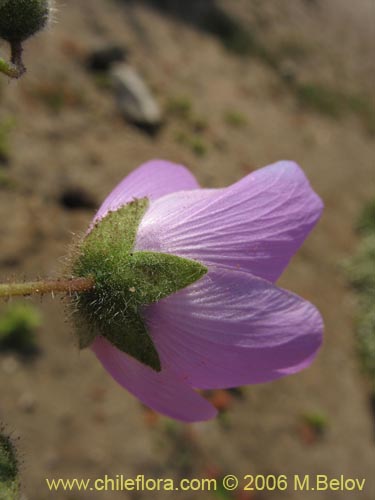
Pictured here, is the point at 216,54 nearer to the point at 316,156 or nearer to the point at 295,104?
the point at 295,104

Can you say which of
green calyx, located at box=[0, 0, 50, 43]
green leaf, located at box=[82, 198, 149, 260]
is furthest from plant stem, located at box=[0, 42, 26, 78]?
green leaf, located at box=[82, 198, 149, 260]

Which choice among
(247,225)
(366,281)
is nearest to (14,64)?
(247,225)

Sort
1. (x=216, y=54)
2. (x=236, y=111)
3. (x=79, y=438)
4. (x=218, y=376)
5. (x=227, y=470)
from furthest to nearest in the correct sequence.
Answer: (x=216, y=54) → (x=236, y=111) → (x=227, y=470) → (x=79, y=438) → (x=218, y=376)

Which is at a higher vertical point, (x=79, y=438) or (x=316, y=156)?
(x=316, y=156)

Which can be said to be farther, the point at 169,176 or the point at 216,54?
the point at 216,54

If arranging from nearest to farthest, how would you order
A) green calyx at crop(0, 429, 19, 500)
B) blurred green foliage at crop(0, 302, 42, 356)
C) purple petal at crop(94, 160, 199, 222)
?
green calyx at crop(0, 429, 19, 500) < purple petal at crop(94, 160, 199, 222) < blurred green foliage at crop(0, 302, 42, 356)

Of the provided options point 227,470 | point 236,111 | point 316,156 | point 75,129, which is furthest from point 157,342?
point 316,156

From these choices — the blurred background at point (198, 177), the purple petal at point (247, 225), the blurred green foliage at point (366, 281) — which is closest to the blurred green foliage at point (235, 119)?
the blurred background at point (198, 177)

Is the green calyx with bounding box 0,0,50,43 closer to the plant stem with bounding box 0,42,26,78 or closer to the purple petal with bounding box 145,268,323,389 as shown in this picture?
the plant stem with bounding box 0,42,26,78
